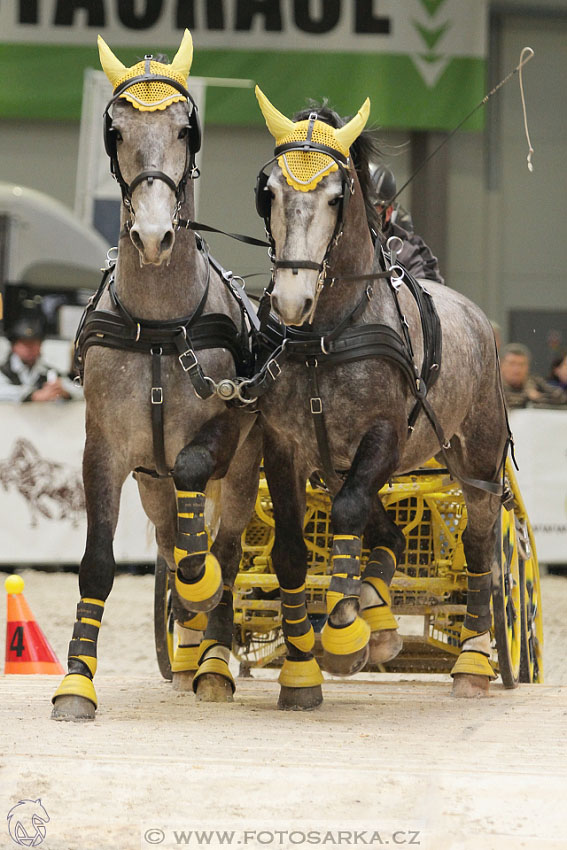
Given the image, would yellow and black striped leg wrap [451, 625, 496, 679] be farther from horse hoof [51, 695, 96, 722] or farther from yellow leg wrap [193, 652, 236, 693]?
horse hoof [51, 695, 96, 722]

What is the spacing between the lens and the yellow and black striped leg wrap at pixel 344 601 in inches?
153

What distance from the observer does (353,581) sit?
3.96m

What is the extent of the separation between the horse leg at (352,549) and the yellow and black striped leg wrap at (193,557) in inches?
16.6

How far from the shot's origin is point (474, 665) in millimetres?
4984

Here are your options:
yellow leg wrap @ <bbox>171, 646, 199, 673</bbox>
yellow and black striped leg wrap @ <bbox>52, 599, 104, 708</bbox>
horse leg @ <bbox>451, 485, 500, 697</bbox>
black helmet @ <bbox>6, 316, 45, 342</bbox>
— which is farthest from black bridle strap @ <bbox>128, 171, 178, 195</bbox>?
black helmet @ <bbox>6, 316, 45, 342</bbox>

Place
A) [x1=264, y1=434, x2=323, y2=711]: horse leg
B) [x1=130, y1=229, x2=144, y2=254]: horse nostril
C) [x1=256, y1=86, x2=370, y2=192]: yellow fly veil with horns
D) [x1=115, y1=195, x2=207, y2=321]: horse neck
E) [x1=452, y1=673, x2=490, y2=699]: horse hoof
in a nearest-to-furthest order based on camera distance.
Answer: [x1=130, y1=229, x2=144, y2=254]: horse nostril
[x1=256, y1=86, x2=370, y2=192]: yellow fly veil with horns
[x1=115, y1=195, x2=207, y2=321]: horse neck
[x1=264, y1=434, x2=323, y2=711]: horse leg
[x1=452, y1=673, x2=490, y2=699]: horse hoof

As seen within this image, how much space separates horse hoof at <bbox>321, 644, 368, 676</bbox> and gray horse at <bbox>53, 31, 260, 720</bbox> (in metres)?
0.45

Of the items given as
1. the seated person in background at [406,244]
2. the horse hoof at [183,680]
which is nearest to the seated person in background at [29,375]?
the seated person in background at [406,244]

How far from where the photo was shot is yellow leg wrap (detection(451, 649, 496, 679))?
16.3ft

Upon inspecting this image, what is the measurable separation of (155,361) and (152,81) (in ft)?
3.12

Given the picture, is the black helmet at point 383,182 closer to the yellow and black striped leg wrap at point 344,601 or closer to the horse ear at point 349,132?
the horse ear at point 349,132

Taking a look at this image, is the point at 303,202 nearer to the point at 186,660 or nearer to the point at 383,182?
the point at 186,660

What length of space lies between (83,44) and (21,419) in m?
6.44

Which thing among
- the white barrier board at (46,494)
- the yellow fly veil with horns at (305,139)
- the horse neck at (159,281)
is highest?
the yellow fly veil with horns at (305,139)
